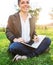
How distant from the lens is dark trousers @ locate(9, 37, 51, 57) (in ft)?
6.50

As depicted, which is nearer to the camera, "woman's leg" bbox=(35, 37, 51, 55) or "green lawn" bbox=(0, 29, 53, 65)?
"green lawn" bbox=(0, 29, 53, 65)

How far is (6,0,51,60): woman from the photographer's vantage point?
6.52 feet

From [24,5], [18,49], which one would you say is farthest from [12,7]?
[18,49]

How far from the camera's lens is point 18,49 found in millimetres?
1988

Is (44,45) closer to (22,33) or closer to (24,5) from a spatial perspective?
(22,33)

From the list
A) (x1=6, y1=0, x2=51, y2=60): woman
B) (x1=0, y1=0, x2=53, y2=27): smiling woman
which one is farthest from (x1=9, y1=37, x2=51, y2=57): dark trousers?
(x1=0, y1=0, x2=53, y2=27): smiling woman

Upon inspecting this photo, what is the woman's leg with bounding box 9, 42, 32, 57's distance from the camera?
1.98 meters

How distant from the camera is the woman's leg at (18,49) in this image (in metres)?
1.98

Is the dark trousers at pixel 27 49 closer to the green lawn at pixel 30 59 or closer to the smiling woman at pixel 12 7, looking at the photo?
the green lawn at pixel 30 59

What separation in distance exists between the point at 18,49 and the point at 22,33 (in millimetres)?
127

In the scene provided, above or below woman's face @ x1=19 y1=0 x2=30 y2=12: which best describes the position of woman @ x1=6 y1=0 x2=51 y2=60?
below

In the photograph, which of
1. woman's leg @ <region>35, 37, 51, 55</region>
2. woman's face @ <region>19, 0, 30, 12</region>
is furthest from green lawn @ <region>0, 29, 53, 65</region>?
woman's face @ <region>19, 0, 30, 12</region>

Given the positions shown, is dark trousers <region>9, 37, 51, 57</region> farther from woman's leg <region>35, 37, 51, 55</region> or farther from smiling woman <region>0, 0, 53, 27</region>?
smiling woman <region>0, 0, 53, 27</region>

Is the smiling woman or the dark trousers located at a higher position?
the smiling woman
